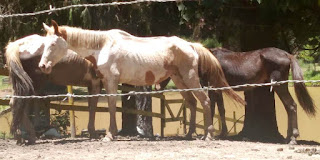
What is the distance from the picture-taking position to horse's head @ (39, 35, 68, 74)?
8.76 meters

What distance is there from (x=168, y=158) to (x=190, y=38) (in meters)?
5.83

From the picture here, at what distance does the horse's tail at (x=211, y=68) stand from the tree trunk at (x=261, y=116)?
1.33 meters

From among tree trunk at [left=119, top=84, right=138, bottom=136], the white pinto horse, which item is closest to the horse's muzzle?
the white pinto horse

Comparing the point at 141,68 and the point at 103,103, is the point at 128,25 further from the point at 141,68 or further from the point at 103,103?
the point at 103,103

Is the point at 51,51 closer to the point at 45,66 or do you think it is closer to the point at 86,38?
the point at 45,66

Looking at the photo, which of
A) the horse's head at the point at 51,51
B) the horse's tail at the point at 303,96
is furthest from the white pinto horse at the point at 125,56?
the horse's tail at the point at 303,96

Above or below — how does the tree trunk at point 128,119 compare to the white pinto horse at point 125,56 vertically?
below

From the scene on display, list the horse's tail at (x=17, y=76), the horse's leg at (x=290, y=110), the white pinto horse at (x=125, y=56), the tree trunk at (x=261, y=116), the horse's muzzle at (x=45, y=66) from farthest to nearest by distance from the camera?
the tree trunk at (x=261, y=116), the horse's leg at (x=290, y=110), the horse's tail at (x=17, y=76), the white pinto horse at (x=125, y=56), the horse's muzzle at (x=45, y=66)

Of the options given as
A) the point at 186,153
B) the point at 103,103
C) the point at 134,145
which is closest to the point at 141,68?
the point at 134,145

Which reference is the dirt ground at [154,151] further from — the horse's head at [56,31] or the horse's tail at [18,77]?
the horse's head at [56,31]

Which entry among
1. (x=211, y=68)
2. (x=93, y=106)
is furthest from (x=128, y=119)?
(x=211, y=68)

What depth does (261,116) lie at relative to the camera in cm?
1125

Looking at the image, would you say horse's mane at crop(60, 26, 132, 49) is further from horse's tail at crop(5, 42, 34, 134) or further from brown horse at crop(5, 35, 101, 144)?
horse's tail at crop(5, 42, 34, 134)

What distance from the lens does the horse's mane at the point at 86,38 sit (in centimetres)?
909
